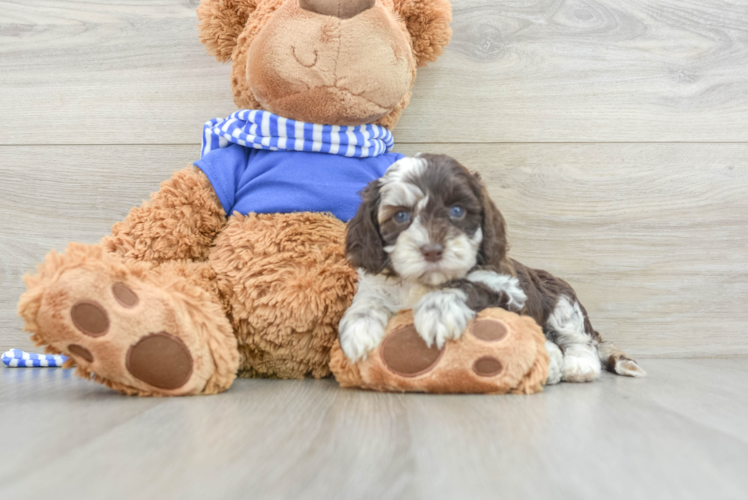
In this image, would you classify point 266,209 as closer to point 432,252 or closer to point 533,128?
point 432,252

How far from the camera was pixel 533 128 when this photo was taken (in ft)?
7.21

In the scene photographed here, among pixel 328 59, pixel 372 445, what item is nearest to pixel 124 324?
pixel 372 445

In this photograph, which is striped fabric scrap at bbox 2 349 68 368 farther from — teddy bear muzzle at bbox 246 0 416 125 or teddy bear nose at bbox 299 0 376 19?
teddy bear nose at bbox 299 0 376 19

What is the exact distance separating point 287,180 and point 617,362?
120 cm

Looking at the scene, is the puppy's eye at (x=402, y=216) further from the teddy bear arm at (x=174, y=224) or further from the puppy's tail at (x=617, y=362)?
the puppy's tail at (x=617, y=362)

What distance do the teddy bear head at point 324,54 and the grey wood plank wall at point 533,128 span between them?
0.38 m

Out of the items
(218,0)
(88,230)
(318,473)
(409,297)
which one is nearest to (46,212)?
(88,230)

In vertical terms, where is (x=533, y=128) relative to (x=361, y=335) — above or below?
above

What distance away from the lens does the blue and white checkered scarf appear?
5.79 feet

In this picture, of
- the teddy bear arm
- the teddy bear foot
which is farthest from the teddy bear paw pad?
the teddy bear arm

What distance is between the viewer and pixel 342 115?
1732 mm

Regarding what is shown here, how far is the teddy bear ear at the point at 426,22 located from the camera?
6.07ft

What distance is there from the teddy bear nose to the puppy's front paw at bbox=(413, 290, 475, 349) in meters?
0.85

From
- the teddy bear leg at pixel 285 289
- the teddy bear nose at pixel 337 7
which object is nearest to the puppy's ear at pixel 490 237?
the teddy bear leg at pixel 285 289
